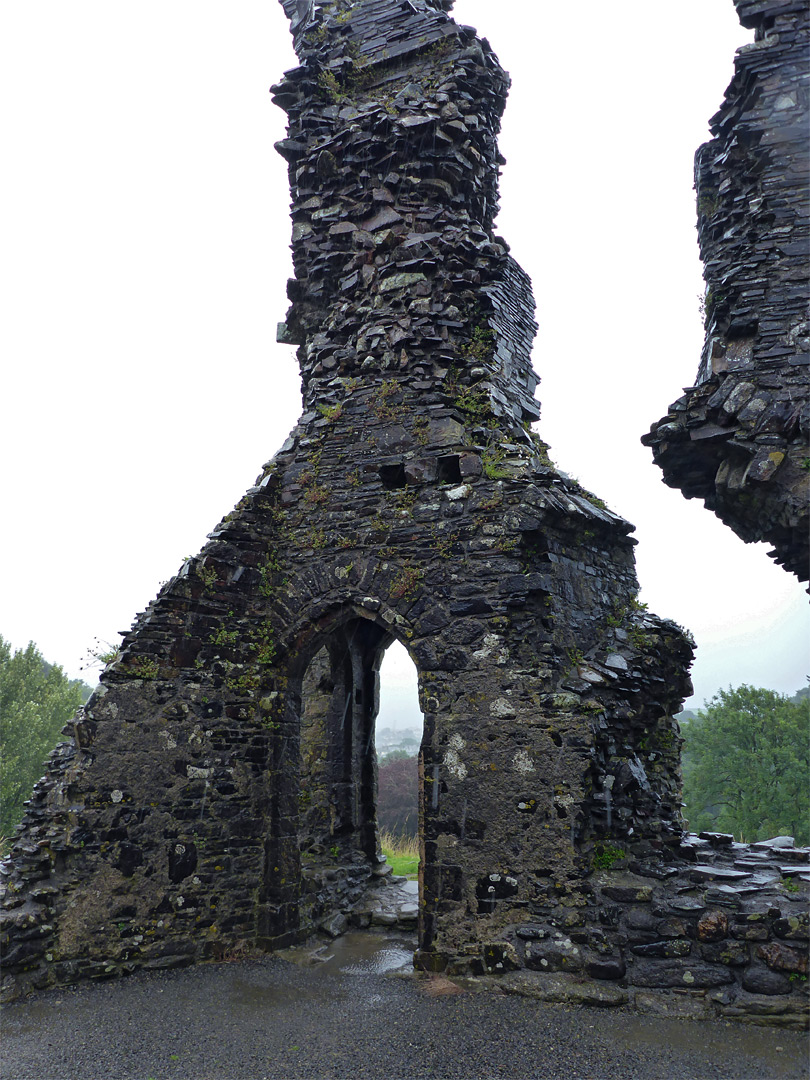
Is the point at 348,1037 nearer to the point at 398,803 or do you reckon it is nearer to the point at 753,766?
the point at 753,766

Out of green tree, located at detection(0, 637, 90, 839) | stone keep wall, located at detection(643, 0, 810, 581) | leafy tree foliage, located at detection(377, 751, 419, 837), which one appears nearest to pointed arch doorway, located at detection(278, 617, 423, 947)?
stone keep wall, located at detection(643, 0, 810, 581)

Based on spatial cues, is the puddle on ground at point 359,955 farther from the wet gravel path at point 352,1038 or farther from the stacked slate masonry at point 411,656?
the wet gravel path at point 352,1038

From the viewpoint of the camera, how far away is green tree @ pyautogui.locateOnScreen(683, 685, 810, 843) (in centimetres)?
1850

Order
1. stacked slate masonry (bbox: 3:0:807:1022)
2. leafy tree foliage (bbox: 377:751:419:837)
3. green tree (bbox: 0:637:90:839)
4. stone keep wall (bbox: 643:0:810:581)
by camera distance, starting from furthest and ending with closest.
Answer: leafy tree foliage (bbox: 377:751:419:837), green tree (bbox: 0:637:90:839), stone keep wall (bbox: 643:0:810:581), stacked slate masonry (bbox: 3:0:807:1022)

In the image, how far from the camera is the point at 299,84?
1057 centimetres

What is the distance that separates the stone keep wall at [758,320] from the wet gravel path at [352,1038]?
449 centimetres

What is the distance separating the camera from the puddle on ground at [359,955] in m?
7.39

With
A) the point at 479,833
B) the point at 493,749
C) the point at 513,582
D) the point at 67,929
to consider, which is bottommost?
the point at 67,929

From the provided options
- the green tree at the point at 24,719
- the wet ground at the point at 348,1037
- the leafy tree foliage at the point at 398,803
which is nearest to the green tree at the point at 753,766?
the leafy tree foliage at the point at 398,803

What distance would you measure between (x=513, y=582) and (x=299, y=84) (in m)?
8.30

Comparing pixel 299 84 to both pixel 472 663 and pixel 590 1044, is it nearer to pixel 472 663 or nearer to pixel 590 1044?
pixel 472 663

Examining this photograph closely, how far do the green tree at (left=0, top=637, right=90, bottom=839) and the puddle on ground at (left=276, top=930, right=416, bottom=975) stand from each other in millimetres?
19555

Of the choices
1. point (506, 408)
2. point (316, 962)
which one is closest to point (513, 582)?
point (506, 408)

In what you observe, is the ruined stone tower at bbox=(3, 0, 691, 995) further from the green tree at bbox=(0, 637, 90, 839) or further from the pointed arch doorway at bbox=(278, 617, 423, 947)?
the green tree at bbox=(0, 637, 90, 839)
